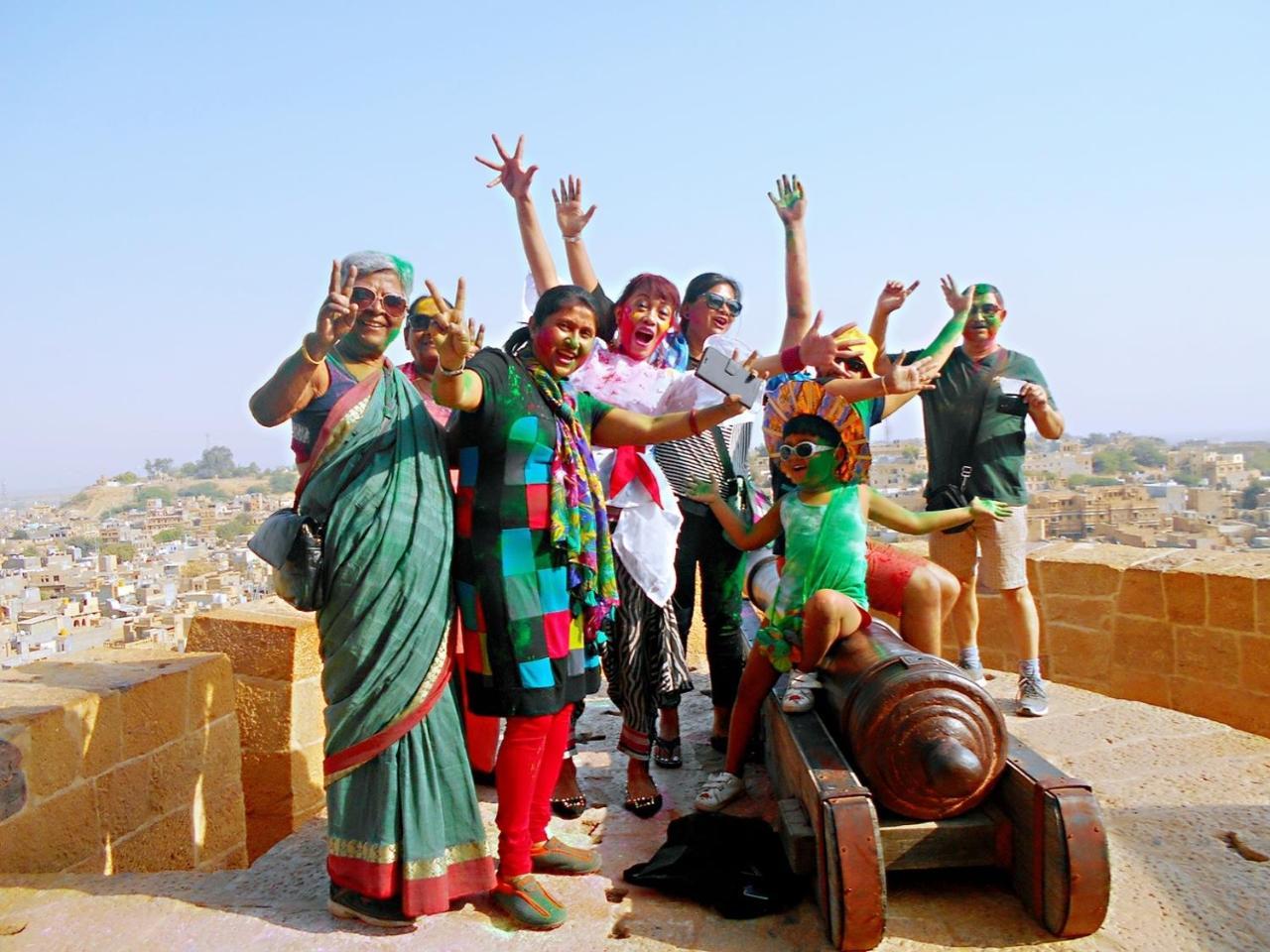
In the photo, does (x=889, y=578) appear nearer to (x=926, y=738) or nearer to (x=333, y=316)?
(x=926, y=738)

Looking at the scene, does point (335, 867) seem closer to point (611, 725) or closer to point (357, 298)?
point (357, 298)

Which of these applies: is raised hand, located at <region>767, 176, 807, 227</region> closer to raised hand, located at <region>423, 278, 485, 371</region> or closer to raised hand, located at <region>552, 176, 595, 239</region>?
raised hand, located at <region>552, 176, 595, 239</region>

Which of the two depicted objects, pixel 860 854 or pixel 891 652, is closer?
pixel 860 854

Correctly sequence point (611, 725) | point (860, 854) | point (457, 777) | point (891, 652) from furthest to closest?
1. point (611, 725)
2. point (891, 652)
3. point (457, 777)
4. point (860, 854)

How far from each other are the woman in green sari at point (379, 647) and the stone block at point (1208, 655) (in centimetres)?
441

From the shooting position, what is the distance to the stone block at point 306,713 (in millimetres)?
4301

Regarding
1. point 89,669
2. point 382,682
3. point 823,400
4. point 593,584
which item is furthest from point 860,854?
point 89,669

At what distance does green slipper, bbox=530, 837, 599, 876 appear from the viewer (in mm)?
2973

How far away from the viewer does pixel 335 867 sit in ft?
8.54

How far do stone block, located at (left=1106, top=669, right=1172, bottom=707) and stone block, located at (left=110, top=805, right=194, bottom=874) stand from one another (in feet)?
16.4

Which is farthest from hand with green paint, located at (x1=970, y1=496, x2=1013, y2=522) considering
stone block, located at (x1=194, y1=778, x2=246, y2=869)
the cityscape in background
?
stone block, located at (x1=194, y1=778, x2=246, y2=869)

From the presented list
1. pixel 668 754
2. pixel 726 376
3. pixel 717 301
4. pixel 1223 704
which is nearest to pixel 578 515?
pixel 726 376

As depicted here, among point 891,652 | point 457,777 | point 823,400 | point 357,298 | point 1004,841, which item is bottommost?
point 1004,841

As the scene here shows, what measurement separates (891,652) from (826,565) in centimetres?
48
